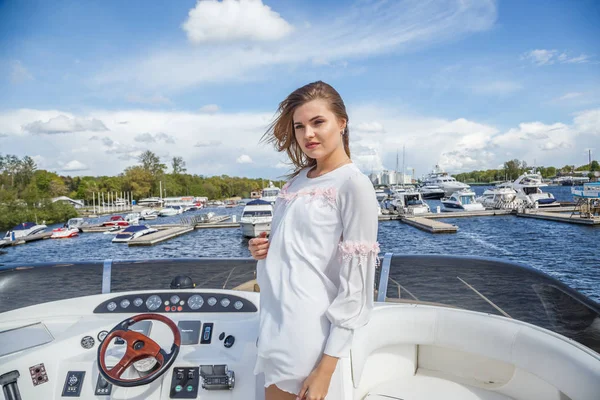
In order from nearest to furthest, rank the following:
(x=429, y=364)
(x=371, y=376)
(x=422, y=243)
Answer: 1. (x=371, y=376)
2. (x=429, y=364)
3. (x=422, y=243)

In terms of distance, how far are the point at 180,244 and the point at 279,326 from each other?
31.9m

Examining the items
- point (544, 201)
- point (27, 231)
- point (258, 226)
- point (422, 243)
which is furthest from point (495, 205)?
point (27, 231)

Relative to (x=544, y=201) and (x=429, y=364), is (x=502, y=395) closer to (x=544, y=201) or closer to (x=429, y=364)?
(x=429, y=364)

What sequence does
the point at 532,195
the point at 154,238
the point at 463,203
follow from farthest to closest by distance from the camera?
the point at 532,195
the point at 463,203
the point at 154,238

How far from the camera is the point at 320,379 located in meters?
1.24

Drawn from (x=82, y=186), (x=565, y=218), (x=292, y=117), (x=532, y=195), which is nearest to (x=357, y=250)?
(x=292, y=117)

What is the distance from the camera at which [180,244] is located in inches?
1254

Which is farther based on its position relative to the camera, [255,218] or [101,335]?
[255,218]

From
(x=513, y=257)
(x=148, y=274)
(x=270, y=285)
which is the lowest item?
(x=513, y=257)

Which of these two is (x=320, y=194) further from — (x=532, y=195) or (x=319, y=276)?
(x=532, y=195)

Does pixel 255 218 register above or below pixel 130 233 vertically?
above

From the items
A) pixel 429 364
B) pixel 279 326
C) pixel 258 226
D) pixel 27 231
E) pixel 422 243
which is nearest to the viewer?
pixel 279 326

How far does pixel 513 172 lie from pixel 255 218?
91.1 metres

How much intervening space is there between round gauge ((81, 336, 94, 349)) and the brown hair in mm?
1648
